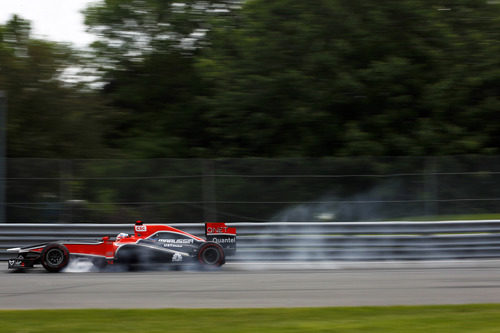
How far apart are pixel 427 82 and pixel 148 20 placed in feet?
39.7

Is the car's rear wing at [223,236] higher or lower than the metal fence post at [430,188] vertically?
lower

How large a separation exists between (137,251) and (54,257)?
1363 mm

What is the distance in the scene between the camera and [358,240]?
12.6 metres

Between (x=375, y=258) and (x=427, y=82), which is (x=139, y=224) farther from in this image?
(x=427, y=82)

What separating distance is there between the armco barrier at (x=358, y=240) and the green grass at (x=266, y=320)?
548 centimetres

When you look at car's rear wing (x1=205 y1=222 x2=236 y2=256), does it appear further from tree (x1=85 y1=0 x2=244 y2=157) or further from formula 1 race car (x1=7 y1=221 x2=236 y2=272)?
tree (x1=85 y1=0 x2=244 y2=157)

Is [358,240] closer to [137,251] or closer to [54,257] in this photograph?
[137,251]

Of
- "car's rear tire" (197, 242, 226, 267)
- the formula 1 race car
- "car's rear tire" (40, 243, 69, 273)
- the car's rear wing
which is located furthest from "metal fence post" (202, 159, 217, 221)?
"car's rear tire" (40, 243, 69, 273)

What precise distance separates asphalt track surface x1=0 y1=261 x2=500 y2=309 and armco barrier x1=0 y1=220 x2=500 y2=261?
3.56 feet

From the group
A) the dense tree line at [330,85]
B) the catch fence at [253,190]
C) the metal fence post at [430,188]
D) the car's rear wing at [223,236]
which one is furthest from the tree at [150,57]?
the car's rear wing at [223,236]

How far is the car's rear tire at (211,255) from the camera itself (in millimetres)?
11070

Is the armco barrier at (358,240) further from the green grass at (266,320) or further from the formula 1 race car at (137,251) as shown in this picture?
the green grass at (266,320)

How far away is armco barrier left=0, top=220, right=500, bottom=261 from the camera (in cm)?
A: 1255

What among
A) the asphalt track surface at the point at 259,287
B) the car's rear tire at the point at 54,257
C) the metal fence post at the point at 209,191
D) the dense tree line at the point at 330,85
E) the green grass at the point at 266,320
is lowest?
the asphalt track surface at the point at 259,287
